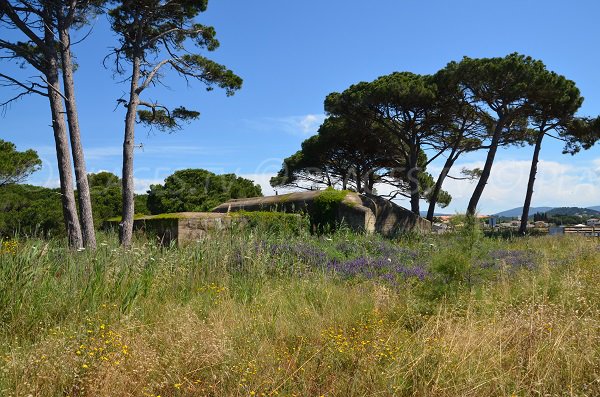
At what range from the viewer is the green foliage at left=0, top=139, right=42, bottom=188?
16.8m

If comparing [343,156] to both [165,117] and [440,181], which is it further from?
[165,117]

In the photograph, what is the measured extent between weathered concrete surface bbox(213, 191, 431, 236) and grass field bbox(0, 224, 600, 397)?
24.5ft

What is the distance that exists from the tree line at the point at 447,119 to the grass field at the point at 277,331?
14657mm

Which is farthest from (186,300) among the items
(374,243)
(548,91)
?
(548,91)

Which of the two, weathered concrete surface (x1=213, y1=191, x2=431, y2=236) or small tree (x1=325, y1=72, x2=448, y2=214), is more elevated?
small tree (x1=325, y1=72, x2=448, y2=214)

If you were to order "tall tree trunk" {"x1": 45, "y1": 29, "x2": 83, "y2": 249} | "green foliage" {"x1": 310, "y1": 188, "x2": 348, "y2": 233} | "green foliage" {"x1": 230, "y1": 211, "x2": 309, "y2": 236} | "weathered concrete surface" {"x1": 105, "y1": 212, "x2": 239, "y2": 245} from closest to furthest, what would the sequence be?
1. "tall tree trunk" {"x1": 45, "y1": 29, "x2": 83, "y2": 249}
2. "weathered concrete surface" {"x1": 105, "y1": 212, "x2": 239, "y2": 245}
3. "green foliage" {"x1": 230, "y1": 211, "x2": 309, "y2": 236}
4. "green foliage" {"x1": 310, "y1": 188, "x2": 348, "y2": 233}

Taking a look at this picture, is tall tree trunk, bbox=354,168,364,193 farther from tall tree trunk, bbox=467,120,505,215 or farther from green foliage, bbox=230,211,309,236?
green foliage, bbox=230,211,309,236

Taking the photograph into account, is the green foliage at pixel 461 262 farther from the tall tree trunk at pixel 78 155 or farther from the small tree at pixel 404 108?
the small tree at pixel 404 108

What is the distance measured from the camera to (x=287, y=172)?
30234 millimetres

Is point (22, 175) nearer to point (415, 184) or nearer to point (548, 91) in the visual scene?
point (415, 184)

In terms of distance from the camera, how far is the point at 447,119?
71.9ft

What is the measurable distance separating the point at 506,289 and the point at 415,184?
17.5m

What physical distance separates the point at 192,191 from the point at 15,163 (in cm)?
1169

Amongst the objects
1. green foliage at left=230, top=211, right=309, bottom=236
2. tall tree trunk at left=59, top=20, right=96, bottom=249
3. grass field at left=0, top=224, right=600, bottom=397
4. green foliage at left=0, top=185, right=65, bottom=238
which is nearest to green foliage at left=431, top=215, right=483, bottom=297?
grass field at left=0, top=224, right=600, bottom=397
